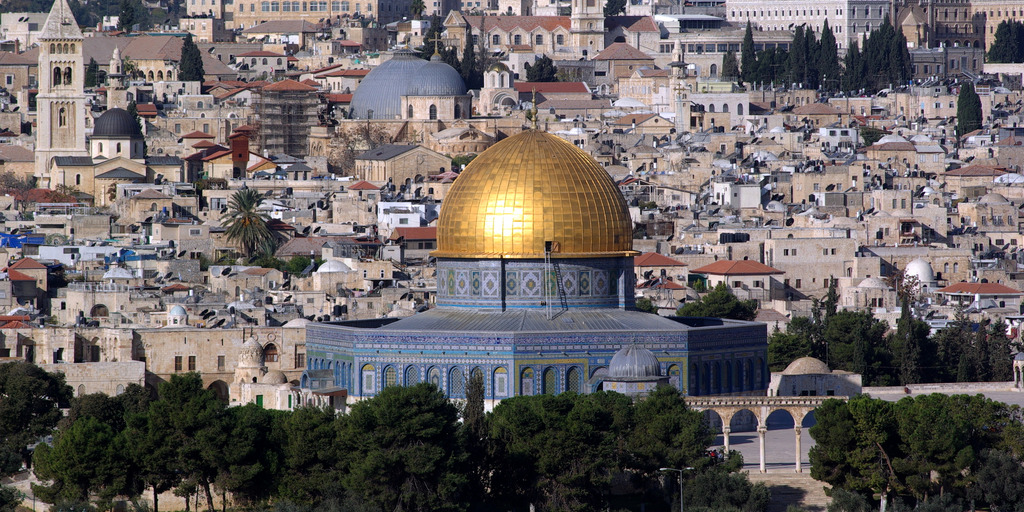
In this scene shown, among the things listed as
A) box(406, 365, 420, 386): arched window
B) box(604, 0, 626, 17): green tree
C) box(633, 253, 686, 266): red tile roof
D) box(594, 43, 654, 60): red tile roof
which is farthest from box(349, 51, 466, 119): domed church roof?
box(406, 365, 420, 386): arched window

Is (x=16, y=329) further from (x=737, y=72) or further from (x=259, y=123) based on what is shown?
(x=737, y=72)

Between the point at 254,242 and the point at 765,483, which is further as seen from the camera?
the point at 254,242

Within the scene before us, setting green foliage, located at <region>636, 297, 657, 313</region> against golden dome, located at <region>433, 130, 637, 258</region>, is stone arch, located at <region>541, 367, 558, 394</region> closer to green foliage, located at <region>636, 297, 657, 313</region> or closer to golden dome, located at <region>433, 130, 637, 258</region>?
golden dome, located at <region>433, 130, 637, 258</region>

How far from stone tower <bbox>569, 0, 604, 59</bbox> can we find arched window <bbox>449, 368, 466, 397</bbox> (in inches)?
2873

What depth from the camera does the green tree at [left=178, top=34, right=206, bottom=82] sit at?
10100cm

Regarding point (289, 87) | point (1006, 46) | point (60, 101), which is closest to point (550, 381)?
point (60, 101)

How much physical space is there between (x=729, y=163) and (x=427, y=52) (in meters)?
24.7

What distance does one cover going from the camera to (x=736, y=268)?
204 feet

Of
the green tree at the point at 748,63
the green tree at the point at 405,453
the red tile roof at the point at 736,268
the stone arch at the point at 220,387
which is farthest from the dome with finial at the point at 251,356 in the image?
the green tree at the point at 748,63

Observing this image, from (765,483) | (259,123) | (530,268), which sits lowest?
(765,483)

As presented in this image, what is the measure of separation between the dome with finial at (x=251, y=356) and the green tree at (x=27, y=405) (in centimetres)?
394

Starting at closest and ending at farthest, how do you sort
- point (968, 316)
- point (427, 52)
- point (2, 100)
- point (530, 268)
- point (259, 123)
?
point (530, 268) < point (968, 316) < point (259, 123) < point (2, 100) < point (427, 52)

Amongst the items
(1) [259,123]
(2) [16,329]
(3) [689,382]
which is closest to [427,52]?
(1) [259,123]

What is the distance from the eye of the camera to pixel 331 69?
339 feet
